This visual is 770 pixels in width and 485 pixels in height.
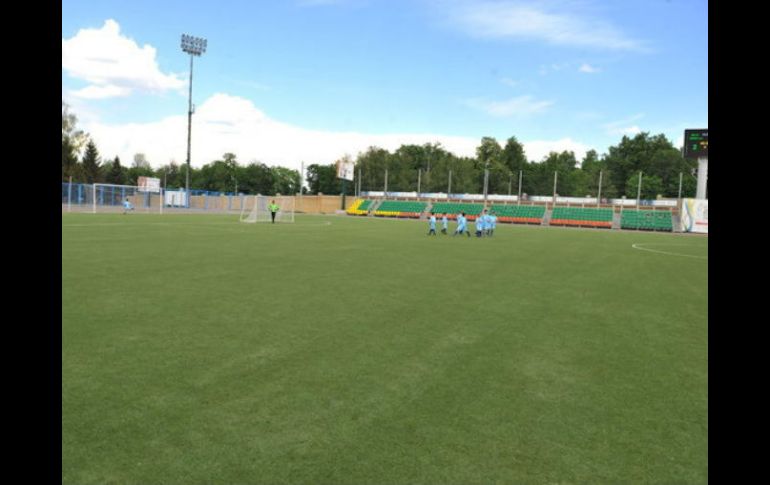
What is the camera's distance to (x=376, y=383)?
5160 millimetres

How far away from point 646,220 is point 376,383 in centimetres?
5546

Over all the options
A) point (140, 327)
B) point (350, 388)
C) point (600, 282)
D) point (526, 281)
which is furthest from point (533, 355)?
point (600, 282)

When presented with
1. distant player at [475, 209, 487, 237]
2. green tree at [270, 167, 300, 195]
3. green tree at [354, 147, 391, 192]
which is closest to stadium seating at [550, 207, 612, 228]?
distant player at [475, 209, 487, 237]

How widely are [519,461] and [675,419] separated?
177 centimetres

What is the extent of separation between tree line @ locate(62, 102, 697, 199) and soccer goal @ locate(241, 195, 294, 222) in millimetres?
20941

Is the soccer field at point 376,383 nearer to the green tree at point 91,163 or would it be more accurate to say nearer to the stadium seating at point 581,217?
the stadium seating at point 581,217

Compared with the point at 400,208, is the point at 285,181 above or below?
above

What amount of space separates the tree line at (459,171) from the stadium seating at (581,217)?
1515cm

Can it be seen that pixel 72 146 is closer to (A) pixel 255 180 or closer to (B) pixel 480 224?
(A) pixel 255 180

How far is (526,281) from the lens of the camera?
12531 mm

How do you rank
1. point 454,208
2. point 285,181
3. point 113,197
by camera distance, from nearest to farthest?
point 113,197 → point 454,208 → point 285,181

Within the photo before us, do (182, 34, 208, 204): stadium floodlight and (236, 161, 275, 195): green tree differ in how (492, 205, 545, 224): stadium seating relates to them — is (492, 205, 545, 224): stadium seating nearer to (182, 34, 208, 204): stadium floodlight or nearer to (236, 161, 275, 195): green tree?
(182, 34, 208, 204): stadium floodlight

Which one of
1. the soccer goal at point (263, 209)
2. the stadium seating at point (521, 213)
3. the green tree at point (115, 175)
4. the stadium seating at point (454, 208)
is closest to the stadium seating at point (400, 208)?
the stadium seating at point (454, 208)

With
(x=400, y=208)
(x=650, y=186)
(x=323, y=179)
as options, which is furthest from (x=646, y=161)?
(x=323, y=179)
